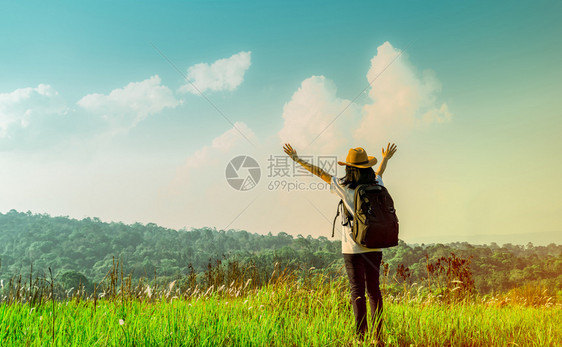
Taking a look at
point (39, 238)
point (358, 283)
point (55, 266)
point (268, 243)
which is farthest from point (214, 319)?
point (39, 238)

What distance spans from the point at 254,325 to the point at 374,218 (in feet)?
6.94

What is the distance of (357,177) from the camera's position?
5508 millimetres

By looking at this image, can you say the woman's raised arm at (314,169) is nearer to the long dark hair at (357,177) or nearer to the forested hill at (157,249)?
the long dark hair at (357,177)

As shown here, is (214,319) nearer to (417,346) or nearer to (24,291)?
(417,346)

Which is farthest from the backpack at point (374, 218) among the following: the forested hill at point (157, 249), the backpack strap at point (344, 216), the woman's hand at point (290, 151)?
the forested hill at point (157, 249)

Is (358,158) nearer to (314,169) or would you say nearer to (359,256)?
(314,169)

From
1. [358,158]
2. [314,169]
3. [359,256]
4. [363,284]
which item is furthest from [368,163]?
[363,284]

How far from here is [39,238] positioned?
4550 inches

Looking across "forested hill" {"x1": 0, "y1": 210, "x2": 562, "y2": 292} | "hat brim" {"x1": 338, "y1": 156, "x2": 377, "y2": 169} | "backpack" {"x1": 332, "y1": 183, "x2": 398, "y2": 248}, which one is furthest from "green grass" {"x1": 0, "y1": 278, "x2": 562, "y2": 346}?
"forested hill" {"x1": 0, "y1": 210, "x2": 562, "y2": 292}

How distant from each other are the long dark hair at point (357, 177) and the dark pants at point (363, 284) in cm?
100

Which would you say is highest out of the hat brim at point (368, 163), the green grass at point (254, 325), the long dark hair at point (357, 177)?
the hat brim at point (368, 163)

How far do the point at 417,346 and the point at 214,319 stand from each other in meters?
2.89

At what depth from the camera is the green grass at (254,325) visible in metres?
4.51

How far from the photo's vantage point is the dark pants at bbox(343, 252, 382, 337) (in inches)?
203
